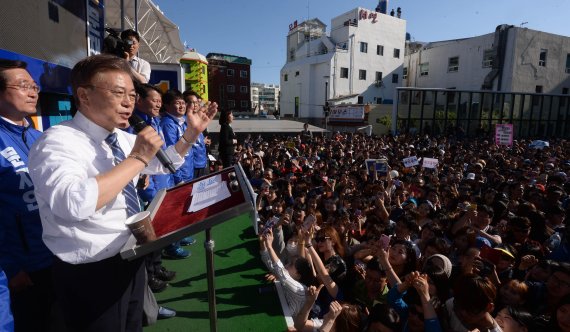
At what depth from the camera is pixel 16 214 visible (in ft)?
5.96

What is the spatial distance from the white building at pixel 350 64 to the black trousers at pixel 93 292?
3136 cm

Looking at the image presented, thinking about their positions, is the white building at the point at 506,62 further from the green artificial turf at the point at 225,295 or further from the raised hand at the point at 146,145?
the raised hand at the point at 146,145

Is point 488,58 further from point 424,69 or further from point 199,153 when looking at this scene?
point 199,153

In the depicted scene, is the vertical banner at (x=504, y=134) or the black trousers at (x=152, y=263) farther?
the vertical banner at (x=504, y=134)

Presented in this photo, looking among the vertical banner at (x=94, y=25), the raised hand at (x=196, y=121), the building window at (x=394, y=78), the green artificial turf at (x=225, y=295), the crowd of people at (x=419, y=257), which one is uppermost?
the building window at (x=394, y=78)

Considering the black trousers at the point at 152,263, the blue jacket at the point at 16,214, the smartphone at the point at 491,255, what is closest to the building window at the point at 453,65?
the smartphone at the point at 491,255

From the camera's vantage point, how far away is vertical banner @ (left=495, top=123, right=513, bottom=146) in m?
13.2

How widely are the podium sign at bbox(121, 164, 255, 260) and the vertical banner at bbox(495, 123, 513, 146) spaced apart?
1533cm

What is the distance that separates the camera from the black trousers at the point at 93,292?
4.25 feet

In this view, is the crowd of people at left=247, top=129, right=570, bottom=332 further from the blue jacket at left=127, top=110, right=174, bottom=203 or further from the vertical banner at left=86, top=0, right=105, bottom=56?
the vertical banner at left=86, top=0, right=105, bottom=56

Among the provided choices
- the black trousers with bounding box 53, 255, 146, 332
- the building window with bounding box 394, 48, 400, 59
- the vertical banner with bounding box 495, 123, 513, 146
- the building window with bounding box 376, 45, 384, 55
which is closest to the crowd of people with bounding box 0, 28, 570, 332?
the black trousers with bounding box 53, 255, 146, 332

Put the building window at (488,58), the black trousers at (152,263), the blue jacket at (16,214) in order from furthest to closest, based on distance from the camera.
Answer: the building window at (488,58) → the black trousers at (152,263) → the blue jacket at (16,214)

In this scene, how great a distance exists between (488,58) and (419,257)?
1319 inches

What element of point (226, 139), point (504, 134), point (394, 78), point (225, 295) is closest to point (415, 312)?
point (225, 295)
